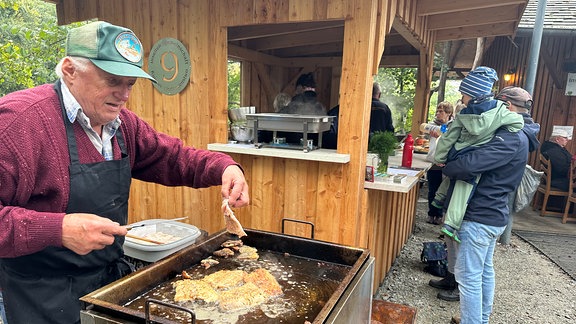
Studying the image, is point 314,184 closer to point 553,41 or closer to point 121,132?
point 121,132

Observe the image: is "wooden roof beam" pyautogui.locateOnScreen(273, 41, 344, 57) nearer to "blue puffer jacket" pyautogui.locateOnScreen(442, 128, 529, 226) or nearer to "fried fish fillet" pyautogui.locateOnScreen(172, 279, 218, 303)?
"blue puffer jacket" pyautogui.locateOnScreen(442, 128, 529, 226)

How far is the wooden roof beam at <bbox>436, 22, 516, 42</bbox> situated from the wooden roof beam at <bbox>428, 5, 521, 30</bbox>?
1.81ft

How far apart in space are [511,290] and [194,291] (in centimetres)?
430

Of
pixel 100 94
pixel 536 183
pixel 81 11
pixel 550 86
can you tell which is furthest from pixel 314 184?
pixel 550 86

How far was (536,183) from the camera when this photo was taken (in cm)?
399

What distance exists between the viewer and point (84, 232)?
1321 mm

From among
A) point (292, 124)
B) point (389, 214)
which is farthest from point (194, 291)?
point (389, 214)

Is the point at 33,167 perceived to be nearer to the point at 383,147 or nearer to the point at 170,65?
the point at 170,65

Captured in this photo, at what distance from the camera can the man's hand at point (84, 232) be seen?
4.33 ft

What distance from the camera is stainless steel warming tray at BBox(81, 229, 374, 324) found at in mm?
1379

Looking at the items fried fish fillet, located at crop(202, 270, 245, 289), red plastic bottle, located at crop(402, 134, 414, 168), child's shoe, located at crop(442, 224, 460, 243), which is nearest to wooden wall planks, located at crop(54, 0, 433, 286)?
red plastic bottle, located at crop(402, 134, 414, 168)

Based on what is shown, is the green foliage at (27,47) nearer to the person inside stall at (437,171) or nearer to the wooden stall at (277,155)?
the wooden stall at (277,155)

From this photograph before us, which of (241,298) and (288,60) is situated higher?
(288,60)

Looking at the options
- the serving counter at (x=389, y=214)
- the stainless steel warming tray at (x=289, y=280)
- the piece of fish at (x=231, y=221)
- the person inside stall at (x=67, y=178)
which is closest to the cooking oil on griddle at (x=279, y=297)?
the stainless steel warming tray at (x=289, y=280)
